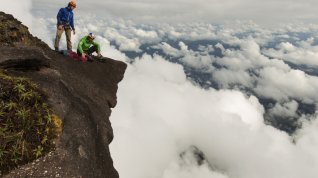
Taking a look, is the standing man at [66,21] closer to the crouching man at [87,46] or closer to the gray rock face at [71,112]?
the crouching man at [87,46]

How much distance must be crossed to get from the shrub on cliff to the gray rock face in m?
0.42

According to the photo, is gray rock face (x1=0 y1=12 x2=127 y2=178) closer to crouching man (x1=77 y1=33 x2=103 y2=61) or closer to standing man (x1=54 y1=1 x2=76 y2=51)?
crouching man (x1=77 y1=33 x2=103 y2=61)

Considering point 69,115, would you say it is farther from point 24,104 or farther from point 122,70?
point 122,70

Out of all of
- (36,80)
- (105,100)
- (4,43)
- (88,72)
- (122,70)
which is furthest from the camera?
(122,70)

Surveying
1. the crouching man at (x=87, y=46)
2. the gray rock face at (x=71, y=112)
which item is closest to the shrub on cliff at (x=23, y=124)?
the gray rock face at (x=71, y=112)

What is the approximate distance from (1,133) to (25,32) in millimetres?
18317

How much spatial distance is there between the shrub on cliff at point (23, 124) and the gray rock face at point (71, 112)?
1.37 ft

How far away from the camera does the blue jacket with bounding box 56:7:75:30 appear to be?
92.4ft

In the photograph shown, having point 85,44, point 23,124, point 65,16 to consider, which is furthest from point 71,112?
point 65,16

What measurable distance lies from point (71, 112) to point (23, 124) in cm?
338

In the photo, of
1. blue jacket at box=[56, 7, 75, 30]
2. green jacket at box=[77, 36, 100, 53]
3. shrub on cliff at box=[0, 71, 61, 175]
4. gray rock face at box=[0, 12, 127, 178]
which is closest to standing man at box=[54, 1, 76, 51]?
blue jacket at box=[56, 7, 75, 30]

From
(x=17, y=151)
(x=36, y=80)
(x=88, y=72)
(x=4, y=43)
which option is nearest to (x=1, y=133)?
(x=17, y=151)

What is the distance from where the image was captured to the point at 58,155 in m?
13.1

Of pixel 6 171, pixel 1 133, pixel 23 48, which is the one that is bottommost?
pixel 6 171
